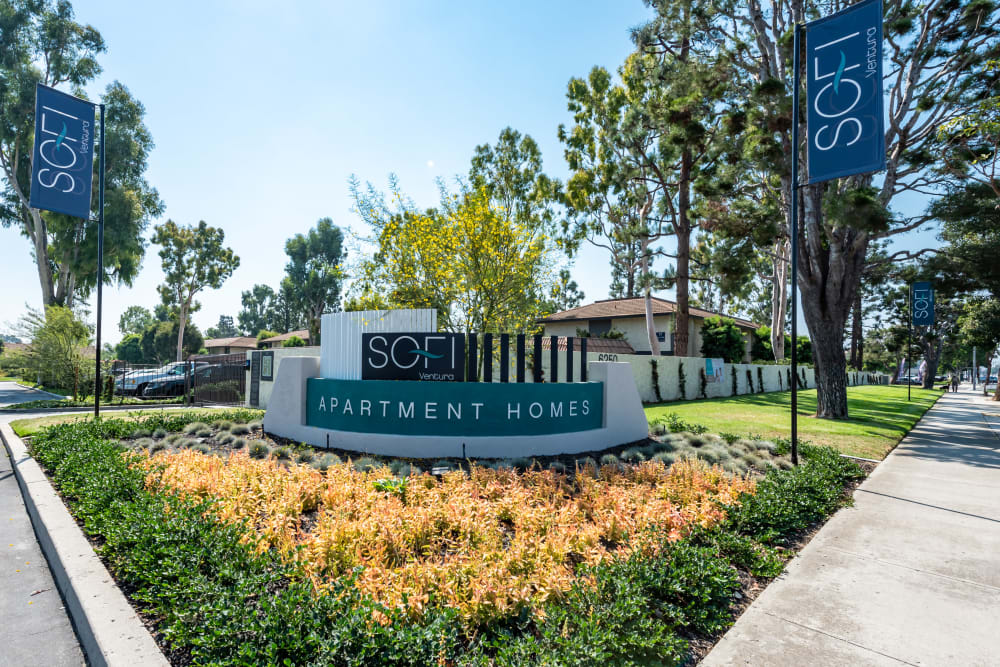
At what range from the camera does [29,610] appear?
364 centimetres

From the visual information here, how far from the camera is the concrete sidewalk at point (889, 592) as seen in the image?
10.0 feet

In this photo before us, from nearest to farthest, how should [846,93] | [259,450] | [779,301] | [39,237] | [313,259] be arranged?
[846,93] → [259,450] → [39,237] → [779,301] → [313,259]

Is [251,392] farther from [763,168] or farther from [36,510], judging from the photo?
[763,168]

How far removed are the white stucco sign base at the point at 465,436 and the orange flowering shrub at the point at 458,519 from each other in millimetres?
1625

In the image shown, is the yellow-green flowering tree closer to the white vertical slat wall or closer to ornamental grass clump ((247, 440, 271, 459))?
the white vertical slat wall

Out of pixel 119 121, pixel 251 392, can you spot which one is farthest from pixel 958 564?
pixel 119 121

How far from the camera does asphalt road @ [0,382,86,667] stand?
311cm

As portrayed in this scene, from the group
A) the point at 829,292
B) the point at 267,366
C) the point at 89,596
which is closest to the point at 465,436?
the point at 89,596

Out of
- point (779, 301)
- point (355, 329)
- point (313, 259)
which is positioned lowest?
point (355, 329)

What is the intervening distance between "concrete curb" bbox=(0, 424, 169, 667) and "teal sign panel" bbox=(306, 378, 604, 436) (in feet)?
13.6

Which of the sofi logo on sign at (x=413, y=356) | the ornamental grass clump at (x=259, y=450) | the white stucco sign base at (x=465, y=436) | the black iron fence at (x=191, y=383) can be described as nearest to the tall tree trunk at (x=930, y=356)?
the white stucco sign base at (x=465, y=436)

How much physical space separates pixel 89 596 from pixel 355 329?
6.36 metres

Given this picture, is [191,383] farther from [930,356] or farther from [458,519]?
[930,356]

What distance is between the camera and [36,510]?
18.1 ft
